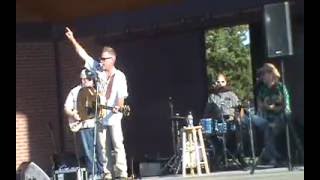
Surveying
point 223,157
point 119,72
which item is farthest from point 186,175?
point 119,72

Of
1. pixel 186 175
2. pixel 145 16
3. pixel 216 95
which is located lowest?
pixel 186 175

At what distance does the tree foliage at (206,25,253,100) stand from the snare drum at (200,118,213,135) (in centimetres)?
45

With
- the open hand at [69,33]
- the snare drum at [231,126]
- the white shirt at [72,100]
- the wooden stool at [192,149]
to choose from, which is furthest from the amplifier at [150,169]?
the open hand at [69,33]

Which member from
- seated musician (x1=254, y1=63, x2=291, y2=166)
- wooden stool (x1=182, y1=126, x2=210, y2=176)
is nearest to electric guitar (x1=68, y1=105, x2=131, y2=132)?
wooden stool (x1=182, y1=126, x2=210, y2=176)

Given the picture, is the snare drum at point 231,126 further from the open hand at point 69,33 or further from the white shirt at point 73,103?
the open hand at point 69,33

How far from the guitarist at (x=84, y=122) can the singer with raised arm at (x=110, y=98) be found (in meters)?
0.08

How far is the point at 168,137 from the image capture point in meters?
13.4

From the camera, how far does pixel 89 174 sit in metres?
13.4

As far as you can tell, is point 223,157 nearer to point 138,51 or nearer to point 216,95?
point 216,95

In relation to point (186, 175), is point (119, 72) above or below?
above

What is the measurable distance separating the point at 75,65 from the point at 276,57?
2.34 m

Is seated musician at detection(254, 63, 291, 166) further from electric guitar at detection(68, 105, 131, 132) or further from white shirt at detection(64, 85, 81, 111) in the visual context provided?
white shirt at detection(64, 85, 81, 111)

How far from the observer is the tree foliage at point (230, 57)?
43.7 ft
